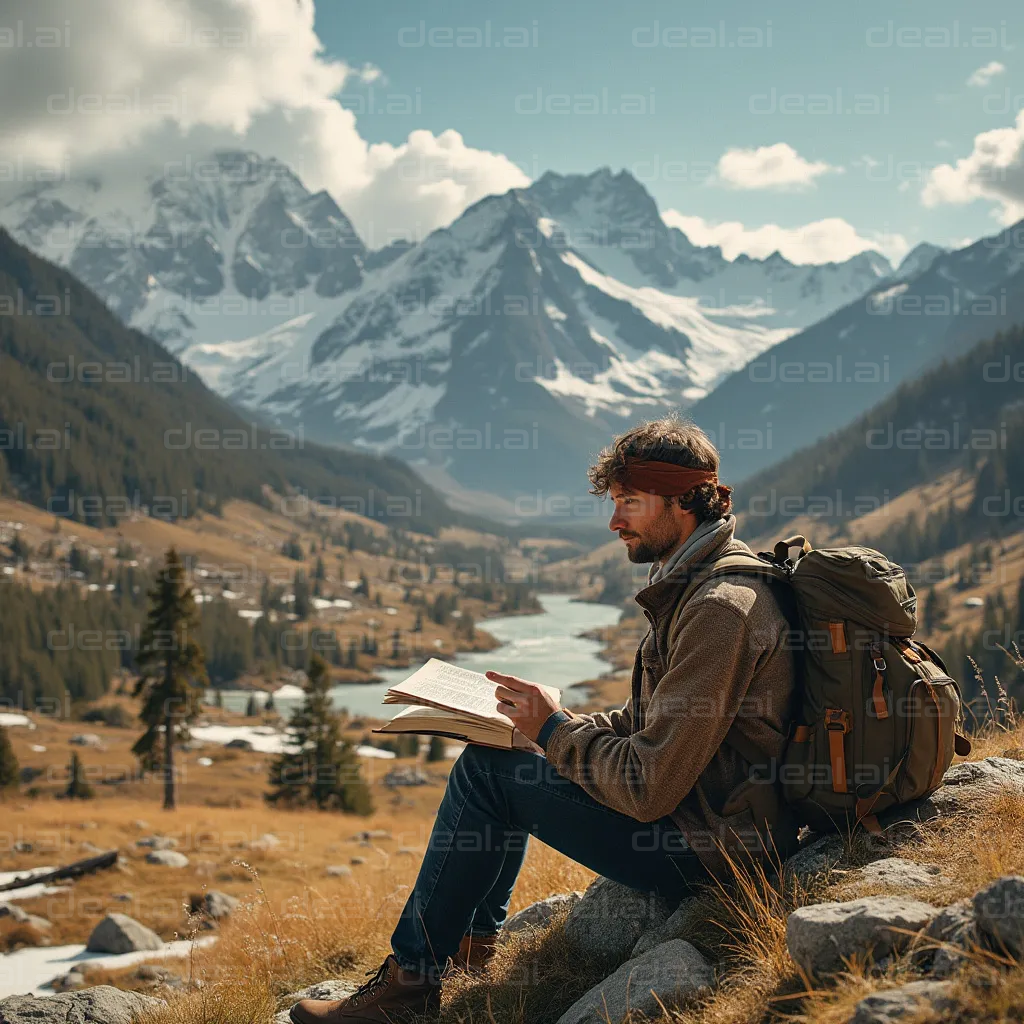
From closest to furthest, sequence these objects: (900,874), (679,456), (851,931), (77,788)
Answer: (851,931) < (900,874) < (679,456) < (77,788)

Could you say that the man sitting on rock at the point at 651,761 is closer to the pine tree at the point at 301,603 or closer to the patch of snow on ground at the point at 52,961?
the patch of snow on ground at the point at 52,961

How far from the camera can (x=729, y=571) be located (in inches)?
183

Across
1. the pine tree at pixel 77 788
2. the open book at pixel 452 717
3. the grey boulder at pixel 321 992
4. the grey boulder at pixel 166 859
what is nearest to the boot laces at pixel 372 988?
the grey boulder at pixel 321 992

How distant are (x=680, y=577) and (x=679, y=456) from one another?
0.66m

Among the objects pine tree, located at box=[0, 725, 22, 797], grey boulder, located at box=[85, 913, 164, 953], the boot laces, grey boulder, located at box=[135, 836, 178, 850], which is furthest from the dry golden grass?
pine tree, located at box=[0, 725, 22, 797]

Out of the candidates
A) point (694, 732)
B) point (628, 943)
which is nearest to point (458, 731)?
point (694, 732)

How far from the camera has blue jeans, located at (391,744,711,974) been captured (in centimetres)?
495

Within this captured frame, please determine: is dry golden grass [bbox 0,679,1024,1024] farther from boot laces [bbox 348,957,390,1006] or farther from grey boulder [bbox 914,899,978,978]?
boot laces [bbox 348,957,390,1006]

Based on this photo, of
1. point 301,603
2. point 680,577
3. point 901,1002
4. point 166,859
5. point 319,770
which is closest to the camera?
point 901,1002

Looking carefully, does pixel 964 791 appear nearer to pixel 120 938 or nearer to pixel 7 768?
pixel 120 938

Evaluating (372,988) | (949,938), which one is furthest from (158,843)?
(949,938)

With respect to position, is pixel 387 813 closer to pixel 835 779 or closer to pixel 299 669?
→ pixel 835 779

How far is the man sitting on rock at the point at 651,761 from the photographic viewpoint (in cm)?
446

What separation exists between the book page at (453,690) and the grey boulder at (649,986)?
4.63 ft
